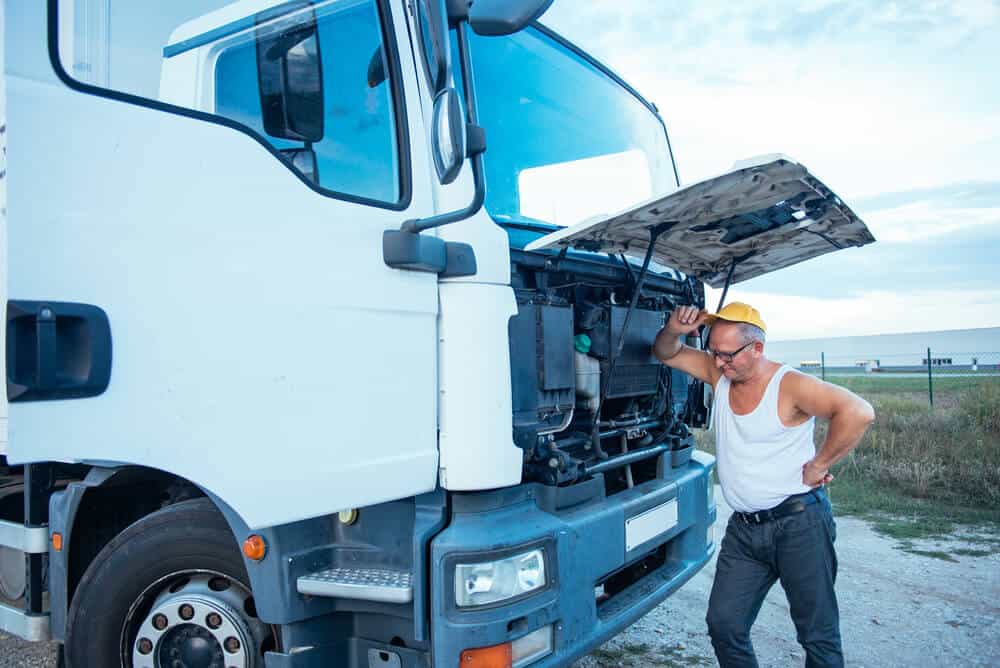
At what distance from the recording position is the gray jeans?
263 cm

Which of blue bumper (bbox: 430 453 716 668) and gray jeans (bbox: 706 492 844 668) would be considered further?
gray jeans (bbox: 706 492 844 668)

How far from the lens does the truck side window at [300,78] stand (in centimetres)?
218

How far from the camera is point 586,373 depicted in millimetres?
2896

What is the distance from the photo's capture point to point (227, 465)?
1.92 meters

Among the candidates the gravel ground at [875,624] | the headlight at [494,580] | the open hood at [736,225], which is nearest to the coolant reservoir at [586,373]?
the open hood at [736,225]

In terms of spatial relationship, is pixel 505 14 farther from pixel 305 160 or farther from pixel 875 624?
pixel 875 624

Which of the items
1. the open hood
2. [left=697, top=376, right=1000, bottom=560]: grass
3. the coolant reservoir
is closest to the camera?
the open hood

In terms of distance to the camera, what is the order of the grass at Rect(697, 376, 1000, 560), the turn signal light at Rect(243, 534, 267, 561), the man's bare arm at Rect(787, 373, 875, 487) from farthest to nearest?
1. the grass at Rect(697, 376, 1000, 560)
2. the man's bare arm at Rect(787, 373, 875, 487)
3. the turn signal light at Rect(243, 534, 267, 561)

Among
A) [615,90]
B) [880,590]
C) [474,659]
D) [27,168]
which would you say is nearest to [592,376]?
[474,659]

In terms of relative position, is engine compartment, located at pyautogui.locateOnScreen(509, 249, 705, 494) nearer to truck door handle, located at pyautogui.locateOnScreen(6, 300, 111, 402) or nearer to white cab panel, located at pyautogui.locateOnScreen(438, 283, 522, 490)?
white cab panel, located at pyautogui.locateOnScreen(438, 283, 522, 490)

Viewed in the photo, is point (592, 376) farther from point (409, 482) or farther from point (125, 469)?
point (125, 469)

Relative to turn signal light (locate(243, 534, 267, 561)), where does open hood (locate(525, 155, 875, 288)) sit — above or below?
above

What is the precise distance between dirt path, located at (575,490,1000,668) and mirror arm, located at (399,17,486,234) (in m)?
2.55

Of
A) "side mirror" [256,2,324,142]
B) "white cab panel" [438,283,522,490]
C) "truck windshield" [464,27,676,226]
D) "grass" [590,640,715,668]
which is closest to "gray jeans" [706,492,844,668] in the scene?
"grass" [590,640,715,668]
